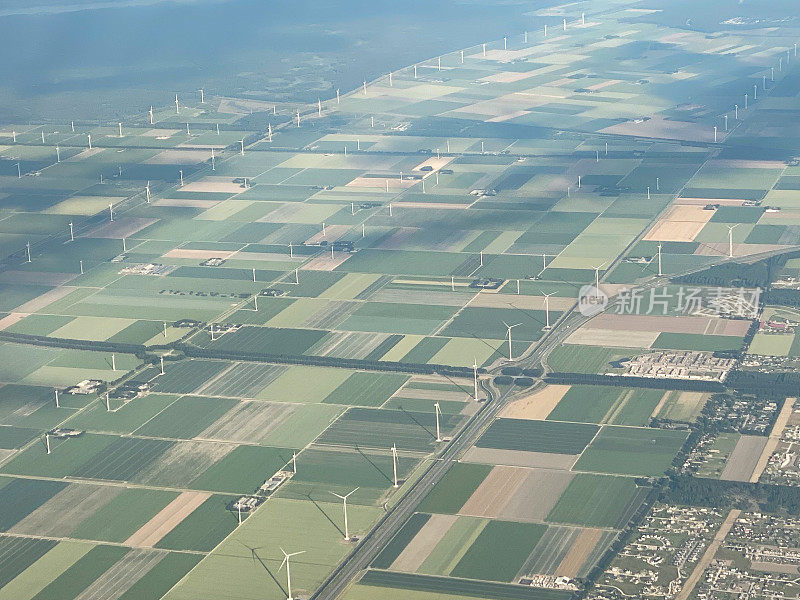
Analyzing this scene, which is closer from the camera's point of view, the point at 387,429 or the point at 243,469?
the point at 243,469

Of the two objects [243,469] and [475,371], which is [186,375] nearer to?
[243,469]

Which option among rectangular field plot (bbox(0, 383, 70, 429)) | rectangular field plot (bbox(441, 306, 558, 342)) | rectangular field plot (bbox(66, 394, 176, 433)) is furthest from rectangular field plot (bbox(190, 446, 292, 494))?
rectangular field plot (bbox(441, 306, 558, 342))

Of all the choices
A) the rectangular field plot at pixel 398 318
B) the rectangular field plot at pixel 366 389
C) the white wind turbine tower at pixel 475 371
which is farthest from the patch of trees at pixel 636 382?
the rectangular field plot at pixel 398 318

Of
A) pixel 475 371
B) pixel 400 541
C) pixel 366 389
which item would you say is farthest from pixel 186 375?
pixel 400 541

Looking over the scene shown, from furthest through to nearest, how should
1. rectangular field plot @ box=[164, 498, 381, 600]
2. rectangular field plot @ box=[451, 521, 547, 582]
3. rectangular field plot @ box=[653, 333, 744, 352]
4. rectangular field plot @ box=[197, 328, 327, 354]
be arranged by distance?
rectangular field plot @ box=[197, 328, 327, 354] → rectangular field plot @ box=[653, 333, 744, 352] → rectangular field plot @ box=[451, 521, 547, 582] → rectangular field plot @ box=[164, 498, 381, 600]

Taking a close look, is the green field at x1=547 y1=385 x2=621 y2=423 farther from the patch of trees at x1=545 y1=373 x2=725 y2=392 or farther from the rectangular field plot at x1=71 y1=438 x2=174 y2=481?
the rectangular field plot at x1=71 y1=438 x2=174 y2=481
